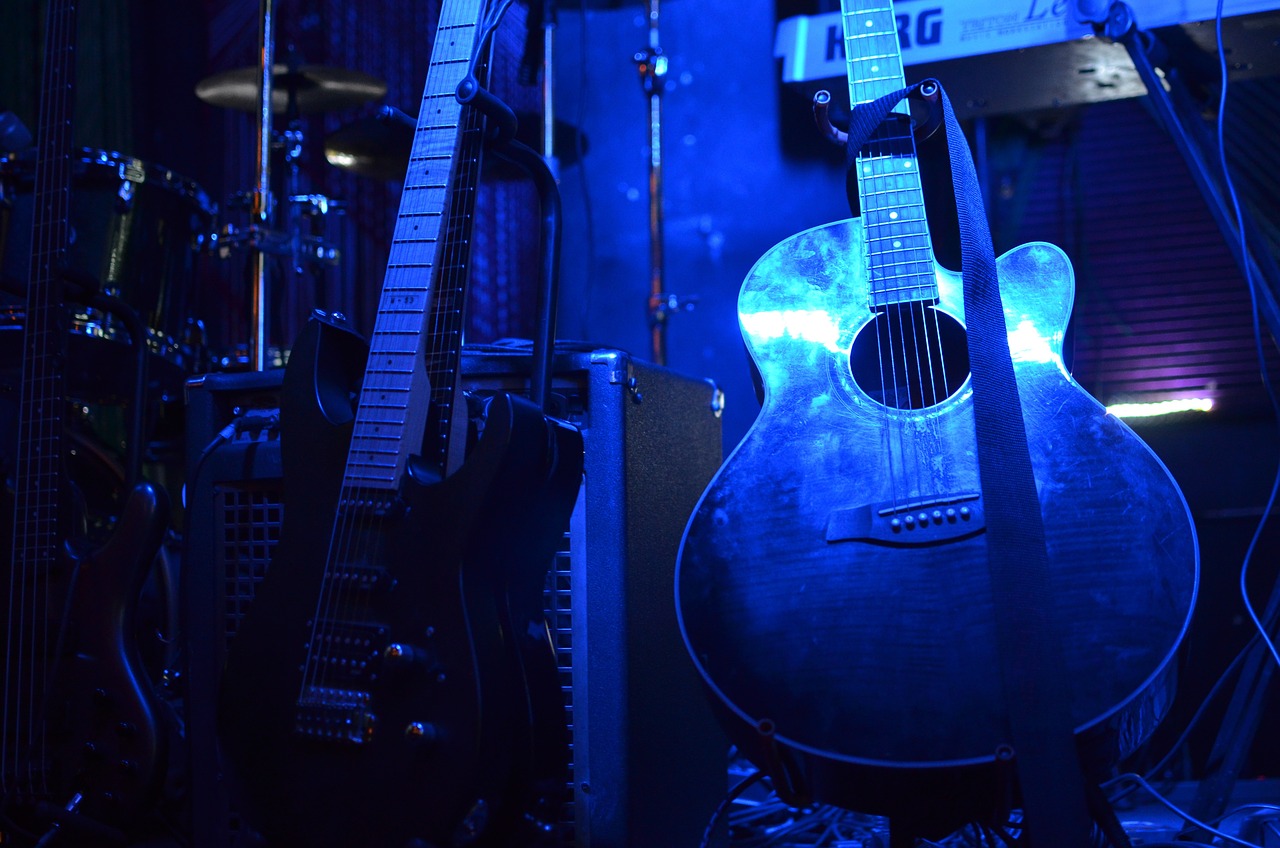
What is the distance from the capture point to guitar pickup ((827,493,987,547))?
47.5 inches

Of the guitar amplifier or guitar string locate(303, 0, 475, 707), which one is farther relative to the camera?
the guitar amplifier

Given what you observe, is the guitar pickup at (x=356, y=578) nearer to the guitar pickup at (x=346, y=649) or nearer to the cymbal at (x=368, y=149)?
the guitar pickup at (x=346, y=649)

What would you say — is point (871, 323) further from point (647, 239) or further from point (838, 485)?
point (647, 239)

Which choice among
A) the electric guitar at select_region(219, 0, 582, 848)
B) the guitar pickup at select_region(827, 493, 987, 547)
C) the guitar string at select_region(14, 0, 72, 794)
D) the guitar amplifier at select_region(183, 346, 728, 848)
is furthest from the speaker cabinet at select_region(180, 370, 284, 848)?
the guitar pickup at select_region(827, 493, 987, 547)

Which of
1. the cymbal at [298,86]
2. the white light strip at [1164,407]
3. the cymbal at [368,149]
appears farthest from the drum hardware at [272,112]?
the white light strip at [1164,407]

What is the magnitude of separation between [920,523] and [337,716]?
697 mm

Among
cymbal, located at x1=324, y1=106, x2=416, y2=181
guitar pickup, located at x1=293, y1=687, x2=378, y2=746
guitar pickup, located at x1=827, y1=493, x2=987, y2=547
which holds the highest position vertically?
cymbal, located at x1=324, y1=106, x2=416, y2=181

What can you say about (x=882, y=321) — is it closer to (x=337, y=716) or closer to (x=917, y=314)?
(x=917, y=314)

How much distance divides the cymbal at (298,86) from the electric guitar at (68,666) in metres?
1.60

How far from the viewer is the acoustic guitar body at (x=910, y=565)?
44.3 inches

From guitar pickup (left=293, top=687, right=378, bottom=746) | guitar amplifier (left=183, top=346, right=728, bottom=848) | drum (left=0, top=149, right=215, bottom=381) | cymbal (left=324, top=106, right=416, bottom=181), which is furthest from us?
cymbal (left=324, top=106, right=416, bottom=181)

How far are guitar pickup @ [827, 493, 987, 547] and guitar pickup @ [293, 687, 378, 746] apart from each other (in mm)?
571

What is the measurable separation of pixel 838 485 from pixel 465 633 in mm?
468

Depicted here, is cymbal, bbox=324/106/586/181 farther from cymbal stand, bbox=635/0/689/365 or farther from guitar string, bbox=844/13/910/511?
guitar string, bbox=844/13/910/511
